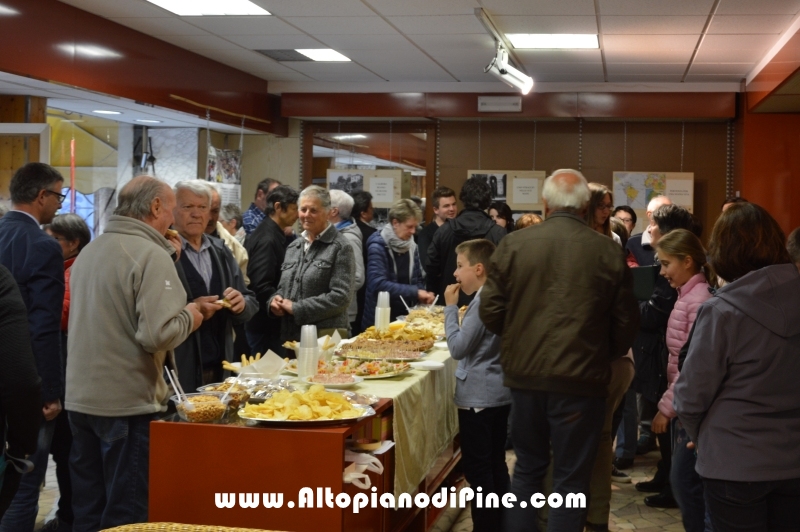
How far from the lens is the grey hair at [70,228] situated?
4535 millimetres

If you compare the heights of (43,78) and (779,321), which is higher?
(43,78)

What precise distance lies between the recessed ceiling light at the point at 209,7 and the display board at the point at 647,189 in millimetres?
4878

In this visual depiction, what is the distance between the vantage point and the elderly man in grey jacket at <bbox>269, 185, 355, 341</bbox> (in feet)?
15.7

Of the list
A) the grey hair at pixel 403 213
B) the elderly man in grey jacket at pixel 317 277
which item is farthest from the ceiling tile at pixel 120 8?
the elderly man in grey jacket at pixel 317 277

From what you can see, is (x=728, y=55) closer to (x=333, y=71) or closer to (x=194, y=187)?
(x=333, y=71)

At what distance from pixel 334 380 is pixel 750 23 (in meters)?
4.60

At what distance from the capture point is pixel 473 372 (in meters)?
3.97

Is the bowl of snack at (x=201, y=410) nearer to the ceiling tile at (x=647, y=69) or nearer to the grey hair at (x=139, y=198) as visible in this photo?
the grey hair at (x=139, y=198)

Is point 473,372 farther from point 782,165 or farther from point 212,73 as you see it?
point 782,165

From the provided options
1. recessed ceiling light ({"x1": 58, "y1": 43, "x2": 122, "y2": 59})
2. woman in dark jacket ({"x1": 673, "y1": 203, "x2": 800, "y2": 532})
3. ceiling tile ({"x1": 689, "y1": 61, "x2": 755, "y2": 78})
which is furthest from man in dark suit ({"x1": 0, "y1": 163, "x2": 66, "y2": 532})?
ceiling tile ({"x1": 689, "y1": 61, "x2": 755, "y2": 78})

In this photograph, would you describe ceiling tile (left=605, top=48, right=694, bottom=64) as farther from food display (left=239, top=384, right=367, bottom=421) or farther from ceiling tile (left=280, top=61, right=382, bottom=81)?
food display (left=239, top=384, right=367, bottom=421)

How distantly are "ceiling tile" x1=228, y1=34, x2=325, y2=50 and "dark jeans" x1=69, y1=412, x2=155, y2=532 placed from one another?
4.80 meters

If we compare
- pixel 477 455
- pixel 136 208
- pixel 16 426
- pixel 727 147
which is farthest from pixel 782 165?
pixel 16 426

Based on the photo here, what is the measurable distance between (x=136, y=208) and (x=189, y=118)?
5.66m
